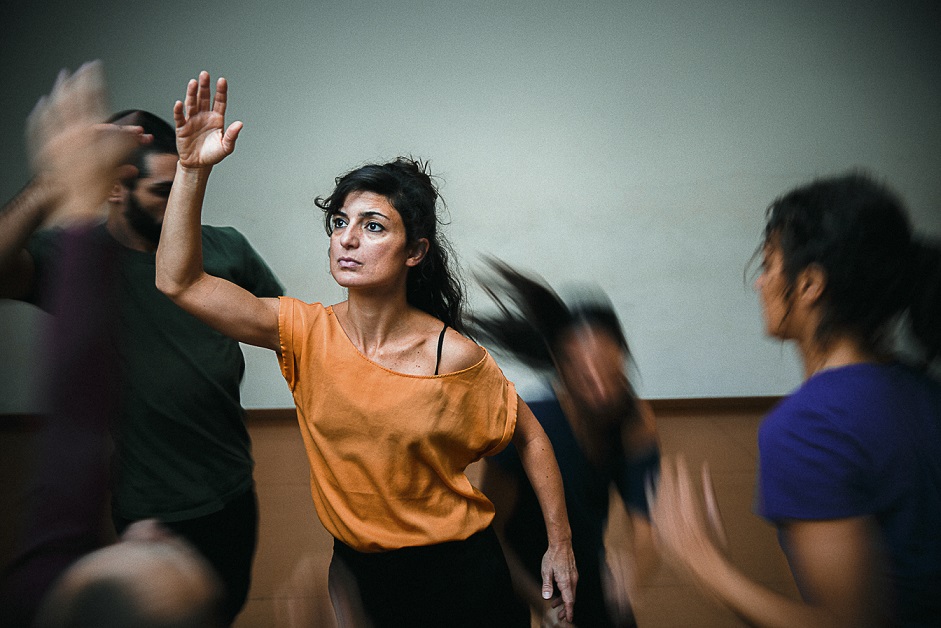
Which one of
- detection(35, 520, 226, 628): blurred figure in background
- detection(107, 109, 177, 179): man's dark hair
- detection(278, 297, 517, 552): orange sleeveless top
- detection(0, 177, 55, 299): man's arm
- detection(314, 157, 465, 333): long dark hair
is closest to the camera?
detection(35, 520, 226, 628): blurred figure in background

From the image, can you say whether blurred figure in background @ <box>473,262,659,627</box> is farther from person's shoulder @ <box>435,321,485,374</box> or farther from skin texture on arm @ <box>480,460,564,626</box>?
person's shoulder @ <box>435,321,485,374</box>

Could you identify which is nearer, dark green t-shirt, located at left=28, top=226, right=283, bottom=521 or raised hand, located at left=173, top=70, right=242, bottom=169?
raised hand, located at left=173, top=70, right=242, bottom=169

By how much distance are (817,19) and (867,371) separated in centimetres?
451

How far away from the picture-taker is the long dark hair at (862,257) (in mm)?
875

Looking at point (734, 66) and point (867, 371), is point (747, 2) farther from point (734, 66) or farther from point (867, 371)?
point (867, 371)

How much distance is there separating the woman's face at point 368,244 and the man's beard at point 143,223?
419 millimetres

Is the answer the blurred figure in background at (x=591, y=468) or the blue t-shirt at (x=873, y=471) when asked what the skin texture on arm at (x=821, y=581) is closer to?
the blue t-shirt at (x=873, y=471)

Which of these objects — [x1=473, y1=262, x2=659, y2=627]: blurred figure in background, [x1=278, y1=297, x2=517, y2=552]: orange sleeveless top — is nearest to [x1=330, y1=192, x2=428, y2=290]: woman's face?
[x1=278, y1=297, x2=517, y2=552]: orange sleeveless top

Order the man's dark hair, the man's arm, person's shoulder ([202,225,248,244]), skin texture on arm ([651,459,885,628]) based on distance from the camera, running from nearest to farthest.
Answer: skin texture on arm ([651,459,885,628]) → the man's arm → the man's dark hair → person's shoulder ([202,225,248,244])

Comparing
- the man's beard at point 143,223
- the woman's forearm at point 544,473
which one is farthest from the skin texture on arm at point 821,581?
the man's beard at point 143,223

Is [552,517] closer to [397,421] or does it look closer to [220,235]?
[397,421]

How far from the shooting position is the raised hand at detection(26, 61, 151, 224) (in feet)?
2.55

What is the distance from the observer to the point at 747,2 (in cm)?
443

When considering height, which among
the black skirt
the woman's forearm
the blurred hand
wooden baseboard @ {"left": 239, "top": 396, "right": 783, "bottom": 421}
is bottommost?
wooden baseboard @ {"left": 239, "top": 396, "right": 783, "bottom": 421}
